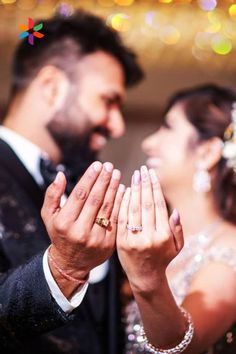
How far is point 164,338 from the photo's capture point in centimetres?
137

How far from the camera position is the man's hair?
2393 mm

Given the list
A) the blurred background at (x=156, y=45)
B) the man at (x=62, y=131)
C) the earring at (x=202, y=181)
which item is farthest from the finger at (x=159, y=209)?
the blurred background at (x=156, y=45)

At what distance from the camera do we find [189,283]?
6.08ft

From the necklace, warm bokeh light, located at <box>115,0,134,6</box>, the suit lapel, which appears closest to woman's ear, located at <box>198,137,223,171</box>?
the necklace

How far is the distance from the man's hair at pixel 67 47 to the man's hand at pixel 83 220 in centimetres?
128

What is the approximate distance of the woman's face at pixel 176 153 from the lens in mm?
2234

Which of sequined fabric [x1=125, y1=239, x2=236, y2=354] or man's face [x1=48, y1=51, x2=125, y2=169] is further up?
man's face [x1=48, y1=51, x2=125, y2=169]

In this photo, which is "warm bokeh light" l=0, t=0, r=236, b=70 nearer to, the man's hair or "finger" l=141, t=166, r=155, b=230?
the man's hair

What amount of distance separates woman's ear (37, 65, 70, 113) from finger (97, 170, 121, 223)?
1.19m

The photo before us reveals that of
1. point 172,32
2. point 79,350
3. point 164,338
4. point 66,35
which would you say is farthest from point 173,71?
point 164,338

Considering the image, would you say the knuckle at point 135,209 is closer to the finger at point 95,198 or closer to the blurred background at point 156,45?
the finger at point 95,198

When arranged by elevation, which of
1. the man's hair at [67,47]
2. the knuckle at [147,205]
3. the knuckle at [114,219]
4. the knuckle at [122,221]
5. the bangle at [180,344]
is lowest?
the bangle at [180,344]

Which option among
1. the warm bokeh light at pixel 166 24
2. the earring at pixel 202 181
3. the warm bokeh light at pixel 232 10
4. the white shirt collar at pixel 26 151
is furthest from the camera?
the warm bokeh light at pixel 166 24

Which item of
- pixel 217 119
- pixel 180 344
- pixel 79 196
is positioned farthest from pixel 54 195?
pixel 217 119
